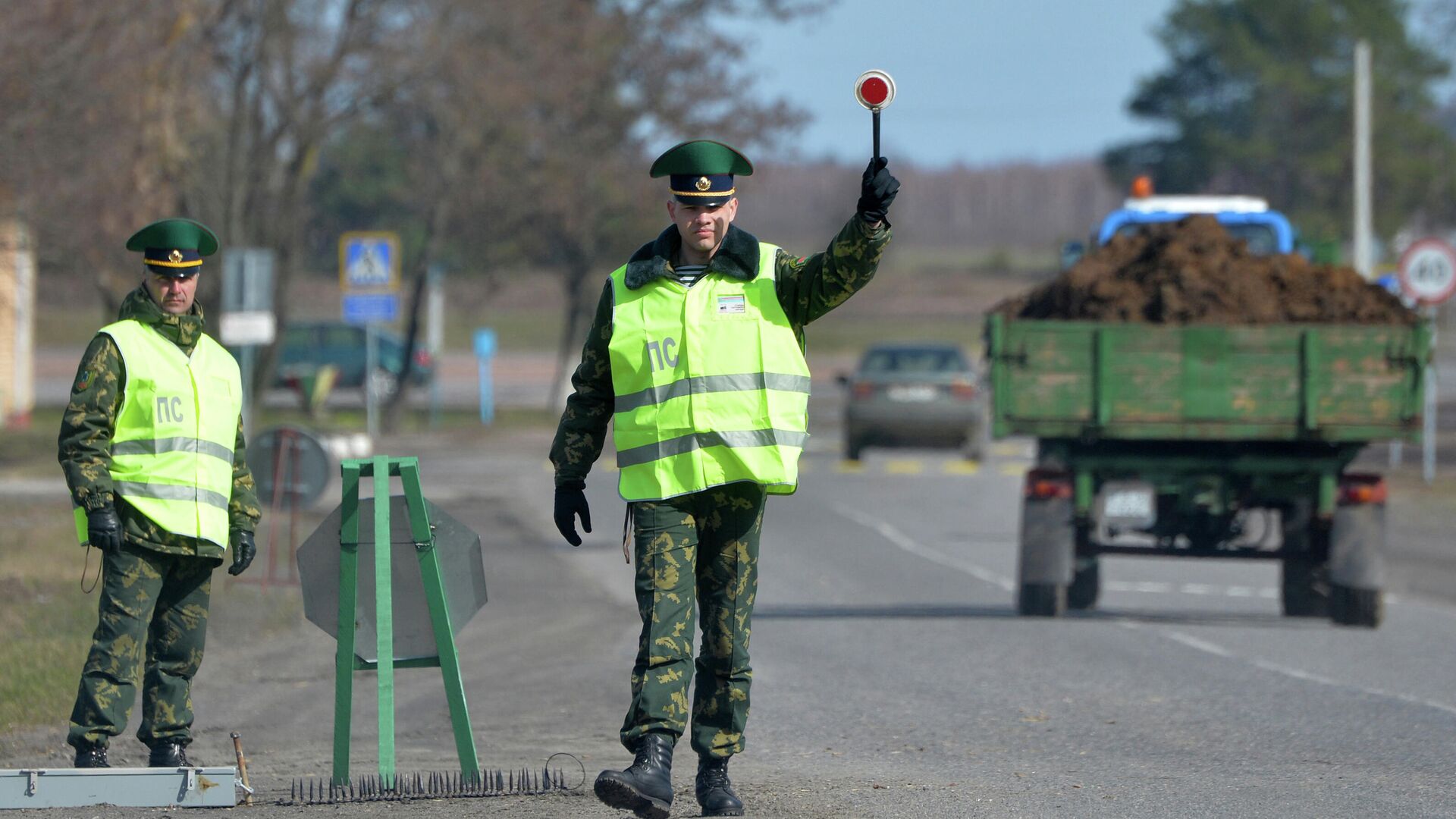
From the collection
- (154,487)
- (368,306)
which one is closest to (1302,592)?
(154,487)

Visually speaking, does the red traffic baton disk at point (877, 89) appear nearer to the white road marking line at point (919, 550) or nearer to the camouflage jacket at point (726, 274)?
the camouflage jacket at point (726, 274)

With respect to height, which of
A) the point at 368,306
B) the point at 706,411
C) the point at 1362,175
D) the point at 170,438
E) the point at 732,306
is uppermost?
the point at 1362,175

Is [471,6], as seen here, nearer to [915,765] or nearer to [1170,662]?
→ [1170,662]

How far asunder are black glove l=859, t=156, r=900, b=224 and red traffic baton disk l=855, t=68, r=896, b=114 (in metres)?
0.21

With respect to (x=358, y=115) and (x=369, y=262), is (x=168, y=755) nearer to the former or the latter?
(x=369, y=262)

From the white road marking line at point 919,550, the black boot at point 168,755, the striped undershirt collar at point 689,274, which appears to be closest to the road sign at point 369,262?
the white road marking line at point 919,550

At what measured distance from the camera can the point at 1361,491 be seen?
454 inches

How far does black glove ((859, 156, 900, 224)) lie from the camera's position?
5.43m

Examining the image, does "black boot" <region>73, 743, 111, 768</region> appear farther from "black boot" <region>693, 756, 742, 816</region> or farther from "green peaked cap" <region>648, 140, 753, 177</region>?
"green peaked cap" <region>648, 140, 753, 177</region>

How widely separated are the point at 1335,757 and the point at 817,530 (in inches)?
466

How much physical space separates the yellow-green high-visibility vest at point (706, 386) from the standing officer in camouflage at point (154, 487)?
177 centimetres

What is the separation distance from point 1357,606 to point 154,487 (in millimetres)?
7558

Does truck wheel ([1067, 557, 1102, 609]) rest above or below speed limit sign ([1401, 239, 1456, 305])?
below

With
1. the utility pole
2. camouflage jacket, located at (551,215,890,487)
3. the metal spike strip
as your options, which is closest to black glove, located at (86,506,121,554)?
the metal spike strip
